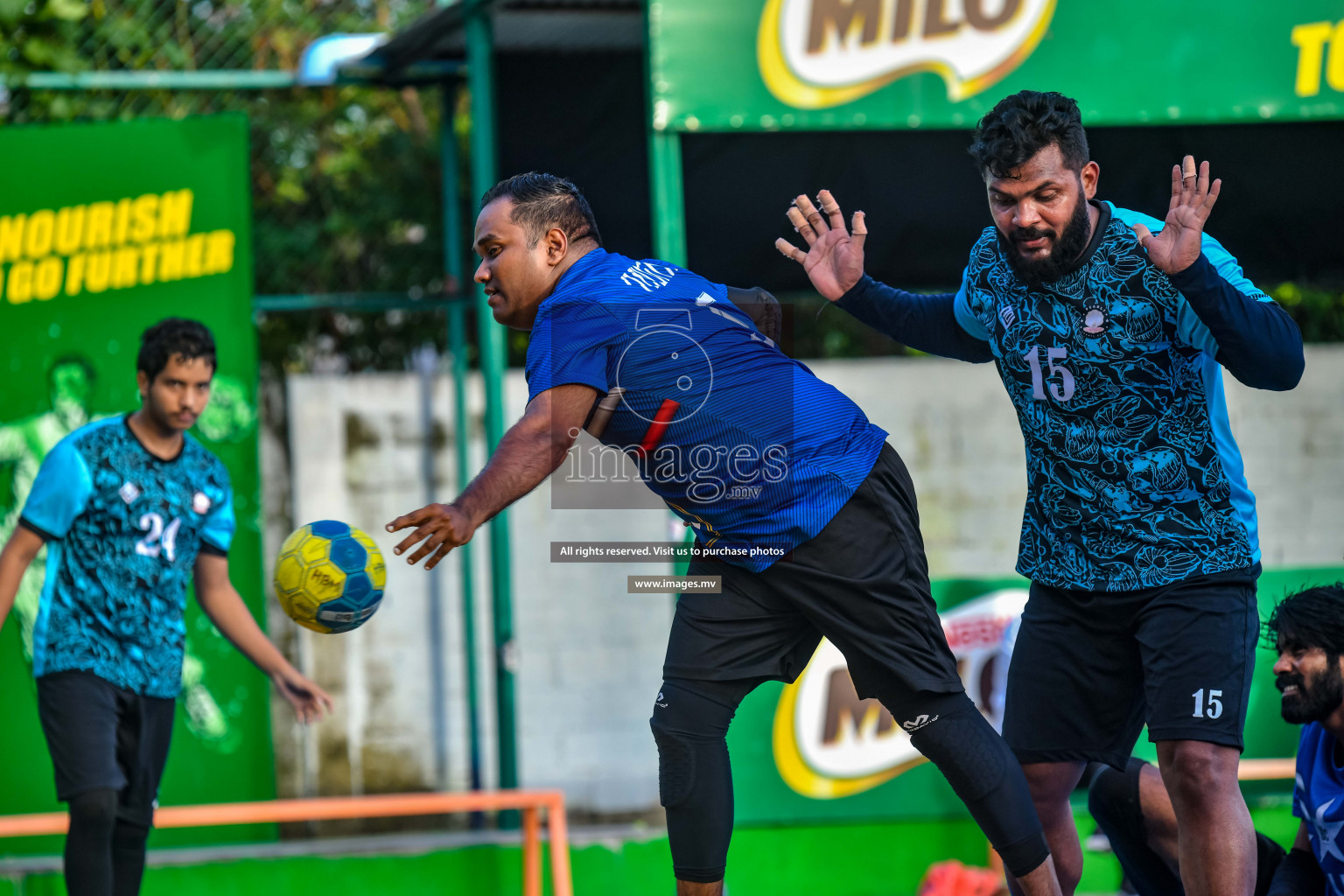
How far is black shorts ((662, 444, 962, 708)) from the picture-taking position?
3080 mm

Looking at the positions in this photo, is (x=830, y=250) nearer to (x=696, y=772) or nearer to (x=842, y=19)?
(x=696, y=772)

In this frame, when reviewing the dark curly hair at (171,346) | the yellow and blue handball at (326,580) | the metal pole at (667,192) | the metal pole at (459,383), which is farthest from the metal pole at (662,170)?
the yellow and blue handball at (326,580)

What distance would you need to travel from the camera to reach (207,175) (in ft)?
18.9

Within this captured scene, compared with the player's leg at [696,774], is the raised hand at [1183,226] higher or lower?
higher

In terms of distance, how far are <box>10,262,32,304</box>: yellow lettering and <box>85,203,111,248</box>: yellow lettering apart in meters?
0.25

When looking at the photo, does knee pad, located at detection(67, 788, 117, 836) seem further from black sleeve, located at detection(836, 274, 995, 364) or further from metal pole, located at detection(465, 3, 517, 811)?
black sleeve, located at detection(836, 274, 995, 364)

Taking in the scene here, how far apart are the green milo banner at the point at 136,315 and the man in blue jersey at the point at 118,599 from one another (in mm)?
1208

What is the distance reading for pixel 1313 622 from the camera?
357 centimetres

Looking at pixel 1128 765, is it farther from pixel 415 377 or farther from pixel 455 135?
pixel 455 135

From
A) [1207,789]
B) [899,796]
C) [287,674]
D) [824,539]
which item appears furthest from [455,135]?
[1207,789]

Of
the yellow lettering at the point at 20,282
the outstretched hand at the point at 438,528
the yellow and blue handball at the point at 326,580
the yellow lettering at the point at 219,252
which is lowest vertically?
the yellow and blue handball at the point at 326,580

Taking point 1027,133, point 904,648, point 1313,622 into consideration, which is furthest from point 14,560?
point 1313,622

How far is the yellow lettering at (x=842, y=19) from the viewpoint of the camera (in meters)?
5.25

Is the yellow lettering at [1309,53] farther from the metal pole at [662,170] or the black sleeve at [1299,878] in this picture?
the black sleeve at [1299,878]
